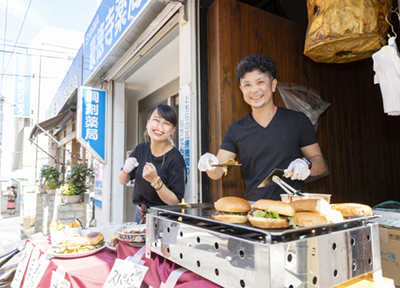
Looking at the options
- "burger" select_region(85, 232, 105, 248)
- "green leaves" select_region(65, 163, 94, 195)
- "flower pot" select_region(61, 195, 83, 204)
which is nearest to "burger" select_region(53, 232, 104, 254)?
"burger" select_region(85, 232, 105, 248)

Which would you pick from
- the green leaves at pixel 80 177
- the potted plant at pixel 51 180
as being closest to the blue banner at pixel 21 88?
the potted plant at pixel 51 180

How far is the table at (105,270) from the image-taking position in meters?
1.05

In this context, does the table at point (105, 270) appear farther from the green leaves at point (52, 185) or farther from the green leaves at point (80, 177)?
the green leaves at point (52, 185)

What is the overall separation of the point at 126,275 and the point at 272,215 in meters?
0.84

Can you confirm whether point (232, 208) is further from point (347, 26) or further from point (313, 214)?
point (347, 26)

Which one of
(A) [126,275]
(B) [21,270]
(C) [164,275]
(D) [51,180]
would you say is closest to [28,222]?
(D) [51,180]

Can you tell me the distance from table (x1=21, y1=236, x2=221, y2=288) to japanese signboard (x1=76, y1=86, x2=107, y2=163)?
310 cm

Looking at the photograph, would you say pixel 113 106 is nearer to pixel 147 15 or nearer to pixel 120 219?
pixel 120 219

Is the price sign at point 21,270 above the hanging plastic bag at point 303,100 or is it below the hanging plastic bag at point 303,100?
below

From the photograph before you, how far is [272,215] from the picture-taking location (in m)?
0.98

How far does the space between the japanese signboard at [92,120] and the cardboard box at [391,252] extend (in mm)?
4485

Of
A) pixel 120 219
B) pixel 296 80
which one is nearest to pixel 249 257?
pixel 296 80

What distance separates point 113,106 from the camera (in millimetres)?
5117

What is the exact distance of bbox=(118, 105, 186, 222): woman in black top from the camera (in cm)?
240
